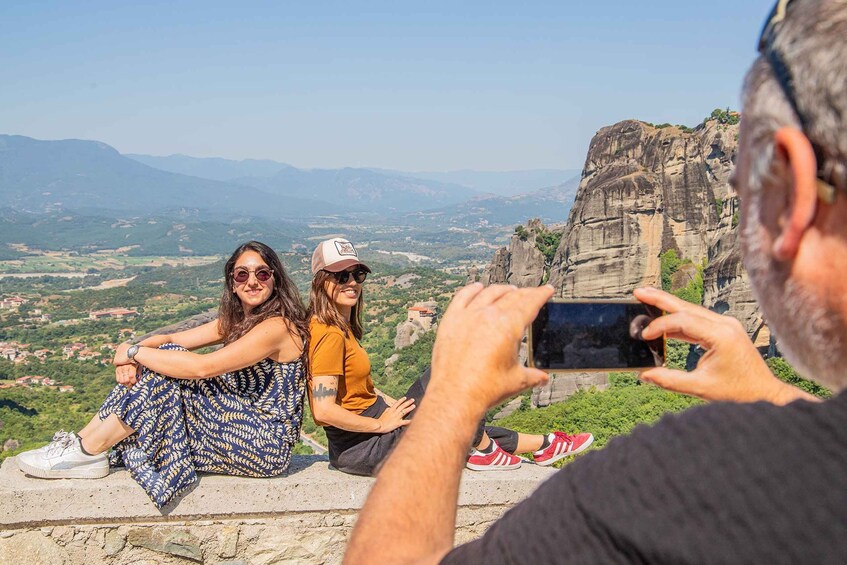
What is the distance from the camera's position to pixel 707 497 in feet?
2.60

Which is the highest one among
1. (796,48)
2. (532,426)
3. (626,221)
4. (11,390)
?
(796,48)

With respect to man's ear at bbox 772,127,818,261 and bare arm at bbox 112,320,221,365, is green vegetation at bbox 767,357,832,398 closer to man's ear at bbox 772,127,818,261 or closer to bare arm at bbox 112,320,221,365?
bare arm at bbox 112,320,221,365

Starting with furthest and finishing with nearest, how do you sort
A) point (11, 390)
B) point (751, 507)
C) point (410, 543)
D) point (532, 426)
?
point (11, 390)
point (532, 426)
point (410, 543)
point (751, 507)

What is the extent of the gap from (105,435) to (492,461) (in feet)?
6.56

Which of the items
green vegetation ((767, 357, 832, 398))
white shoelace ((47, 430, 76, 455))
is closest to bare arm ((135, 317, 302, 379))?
white shoelace ((47, 430, 76, 455))

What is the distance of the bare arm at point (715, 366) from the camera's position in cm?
148

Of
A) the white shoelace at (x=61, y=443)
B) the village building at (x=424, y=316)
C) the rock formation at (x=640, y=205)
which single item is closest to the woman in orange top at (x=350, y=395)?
the white shoelace at (x=61, y=443)

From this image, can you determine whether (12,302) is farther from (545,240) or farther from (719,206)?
(719,206)

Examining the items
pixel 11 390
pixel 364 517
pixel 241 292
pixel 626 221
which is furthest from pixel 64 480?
pixel 11 390

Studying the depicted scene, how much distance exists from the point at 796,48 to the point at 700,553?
0.58 meters

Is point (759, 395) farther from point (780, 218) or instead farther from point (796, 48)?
point (796, 48)

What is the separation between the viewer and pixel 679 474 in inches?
32.0

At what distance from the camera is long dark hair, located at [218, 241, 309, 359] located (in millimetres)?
4070

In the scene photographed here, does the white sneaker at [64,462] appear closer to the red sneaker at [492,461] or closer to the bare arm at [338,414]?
the bare arm at [338,414]
